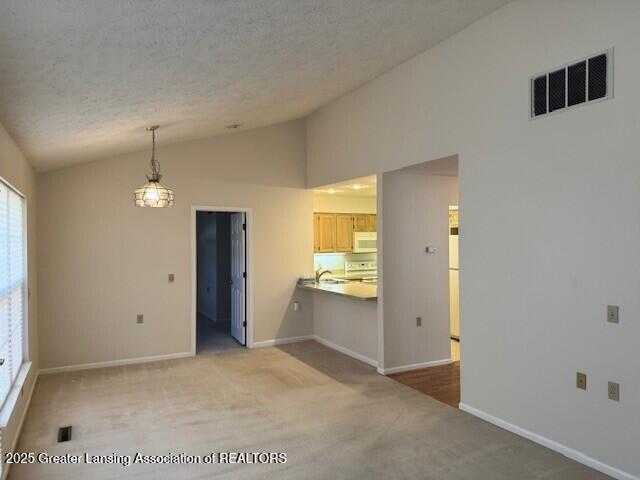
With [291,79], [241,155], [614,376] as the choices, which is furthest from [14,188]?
[614,376]

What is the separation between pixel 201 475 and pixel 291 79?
3.34 meters

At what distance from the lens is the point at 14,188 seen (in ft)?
11.8

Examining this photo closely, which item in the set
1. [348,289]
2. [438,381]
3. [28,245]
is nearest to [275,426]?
[438,381]

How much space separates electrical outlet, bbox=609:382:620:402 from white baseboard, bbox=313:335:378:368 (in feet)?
9.34

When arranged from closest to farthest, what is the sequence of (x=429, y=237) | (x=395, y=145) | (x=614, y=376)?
1. (x=614, y=376)
2. (x=395, y=145)
3. (x=429, y=237)

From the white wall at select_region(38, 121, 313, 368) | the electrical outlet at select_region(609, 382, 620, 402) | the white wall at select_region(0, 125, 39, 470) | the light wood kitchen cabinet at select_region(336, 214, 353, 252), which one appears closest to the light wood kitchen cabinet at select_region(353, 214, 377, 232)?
the light wood kitchen cabinet at select_region(336, 214, 353, 252)

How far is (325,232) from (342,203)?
0.79m

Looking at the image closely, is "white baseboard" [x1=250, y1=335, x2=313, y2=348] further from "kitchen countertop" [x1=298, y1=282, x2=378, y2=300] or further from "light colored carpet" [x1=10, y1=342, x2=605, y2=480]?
"light colored carpet" [x1=10, y1=342, x2=605, y2=480]

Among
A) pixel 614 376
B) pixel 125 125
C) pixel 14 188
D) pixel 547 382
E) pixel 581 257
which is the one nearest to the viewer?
pixel 614 376

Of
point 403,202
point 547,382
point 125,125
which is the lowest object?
point 547,382

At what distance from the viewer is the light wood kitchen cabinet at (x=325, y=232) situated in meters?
7.59

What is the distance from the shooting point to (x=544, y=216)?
3.34 meters

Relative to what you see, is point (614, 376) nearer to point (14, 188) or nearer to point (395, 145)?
point (395, 145)

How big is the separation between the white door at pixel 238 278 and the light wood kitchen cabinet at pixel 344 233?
186cm
